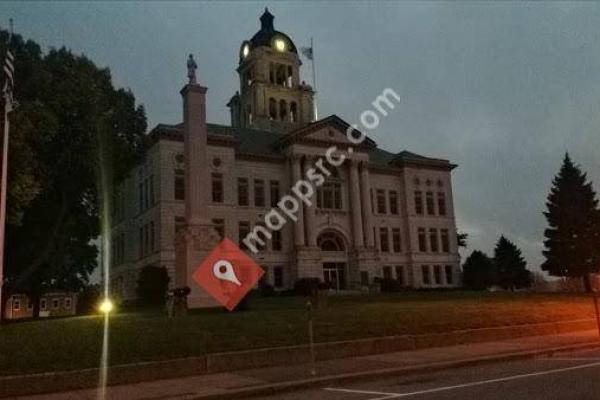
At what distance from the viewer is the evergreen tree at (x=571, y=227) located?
5488 centimetres

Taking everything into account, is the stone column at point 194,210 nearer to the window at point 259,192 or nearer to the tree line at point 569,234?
the window at point 259,192

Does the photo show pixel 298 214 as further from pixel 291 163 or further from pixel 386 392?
pixel 386 392

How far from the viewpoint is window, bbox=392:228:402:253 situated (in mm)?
64938

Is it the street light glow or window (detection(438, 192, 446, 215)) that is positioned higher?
window (detection(438, 192, 446, 215))

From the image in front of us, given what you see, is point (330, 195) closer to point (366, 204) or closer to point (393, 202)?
point (366, 204)

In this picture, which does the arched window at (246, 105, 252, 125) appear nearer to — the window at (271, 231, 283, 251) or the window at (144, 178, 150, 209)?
the window at (271, 231, 283, 251)

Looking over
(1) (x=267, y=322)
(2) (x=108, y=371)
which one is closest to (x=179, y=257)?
(1) (x=267, y=322)

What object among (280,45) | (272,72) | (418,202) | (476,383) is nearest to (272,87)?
(272,72)

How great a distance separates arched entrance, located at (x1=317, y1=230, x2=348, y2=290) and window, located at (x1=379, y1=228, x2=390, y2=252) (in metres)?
5.64

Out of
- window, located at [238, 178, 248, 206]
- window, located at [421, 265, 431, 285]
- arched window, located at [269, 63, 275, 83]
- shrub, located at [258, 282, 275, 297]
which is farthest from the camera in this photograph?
arched window, located at [269, 63, 275, 83]

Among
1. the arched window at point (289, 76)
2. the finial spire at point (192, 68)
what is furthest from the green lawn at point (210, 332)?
the arched window at point (289, 76)

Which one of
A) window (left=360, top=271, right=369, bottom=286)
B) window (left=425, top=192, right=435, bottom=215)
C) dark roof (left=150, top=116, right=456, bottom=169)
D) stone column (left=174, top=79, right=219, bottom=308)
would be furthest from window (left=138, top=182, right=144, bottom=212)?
window (left=425, top=192, right=435, bottom=215)

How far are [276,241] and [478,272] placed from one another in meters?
21.8

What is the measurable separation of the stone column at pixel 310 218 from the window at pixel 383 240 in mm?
9368
